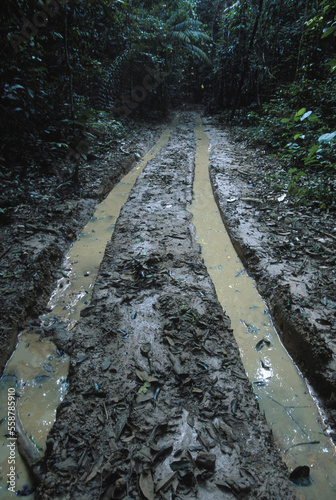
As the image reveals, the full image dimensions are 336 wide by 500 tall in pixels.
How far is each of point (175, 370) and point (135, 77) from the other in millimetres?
12245

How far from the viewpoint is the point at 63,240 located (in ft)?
10.9

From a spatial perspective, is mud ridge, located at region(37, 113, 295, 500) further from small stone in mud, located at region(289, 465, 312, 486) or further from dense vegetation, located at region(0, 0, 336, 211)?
dense vegetation, located at region(0, 0, 336, 211)

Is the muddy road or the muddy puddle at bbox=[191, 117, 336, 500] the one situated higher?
the muddy road

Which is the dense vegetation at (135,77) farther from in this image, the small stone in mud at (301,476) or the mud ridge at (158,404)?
the small stone in mud at (301,476)

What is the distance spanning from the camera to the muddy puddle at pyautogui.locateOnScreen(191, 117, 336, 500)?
58.3 inches

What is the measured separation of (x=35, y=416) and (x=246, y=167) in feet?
18.4

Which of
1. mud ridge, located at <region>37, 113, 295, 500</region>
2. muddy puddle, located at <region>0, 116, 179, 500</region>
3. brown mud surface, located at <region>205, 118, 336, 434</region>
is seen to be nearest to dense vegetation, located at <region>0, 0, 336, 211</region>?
brown mud surface, located at <region>205, 118, 336, 434</region>

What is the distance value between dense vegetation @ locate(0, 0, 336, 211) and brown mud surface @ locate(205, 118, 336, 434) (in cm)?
50

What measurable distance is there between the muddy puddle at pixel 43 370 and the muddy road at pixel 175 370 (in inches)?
4.8

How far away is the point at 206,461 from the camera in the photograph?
1.31 meters

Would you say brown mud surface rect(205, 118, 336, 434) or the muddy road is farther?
brown mud surface rect(205, 118, 336, 434)

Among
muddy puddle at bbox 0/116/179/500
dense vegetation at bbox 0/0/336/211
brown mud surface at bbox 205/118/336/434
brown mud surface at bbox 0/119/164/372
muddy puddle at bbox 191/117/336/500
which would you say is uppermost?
dense vegetation at bbox 0/0/336/211

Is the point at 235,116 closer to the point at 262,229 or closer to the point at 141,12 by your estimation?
the point at 141,12

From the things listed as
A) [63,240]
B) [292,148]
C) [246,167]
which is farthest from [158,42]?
[63,240]
